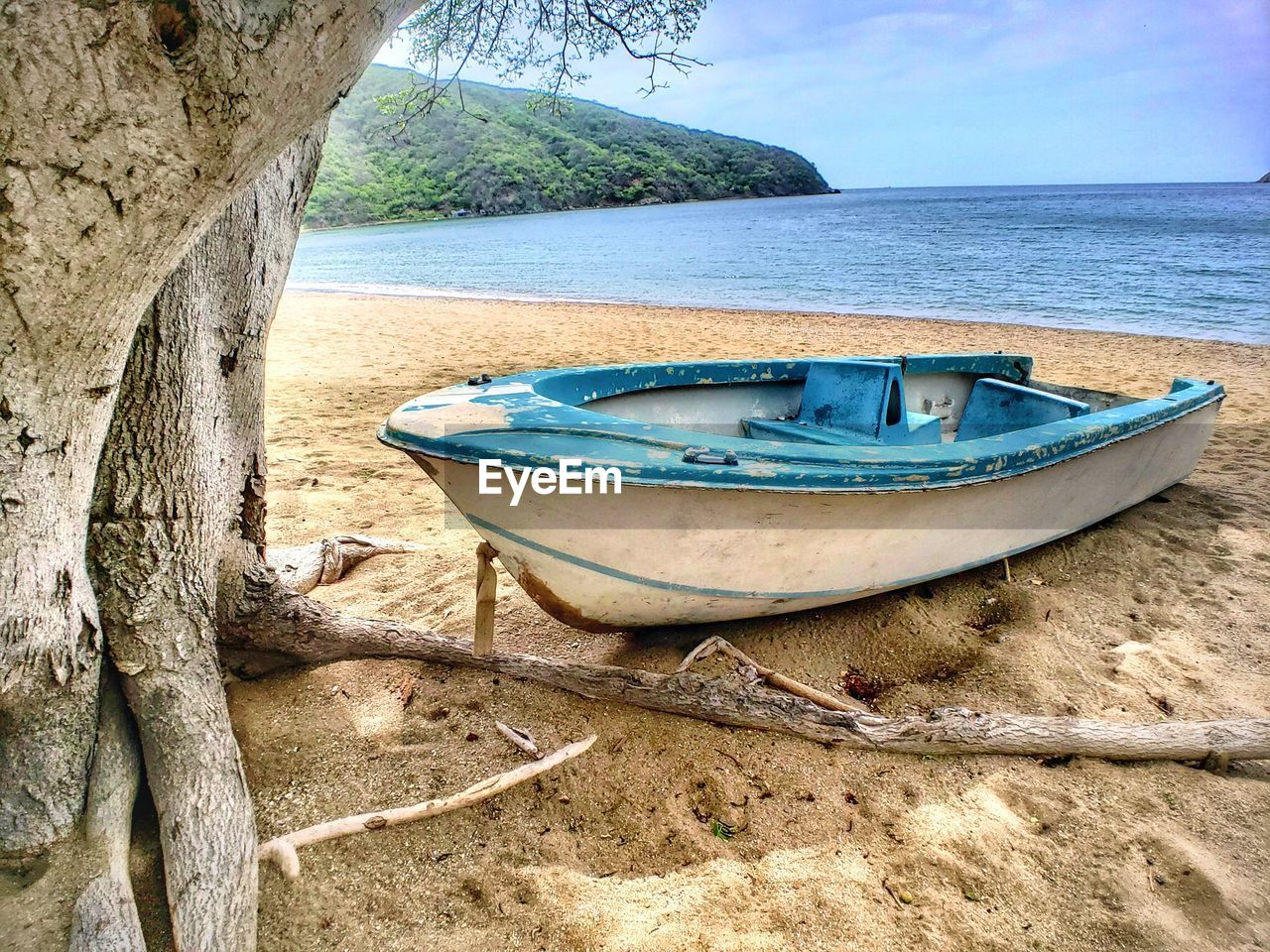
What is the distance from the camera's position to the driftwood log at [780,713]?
7.98 feet

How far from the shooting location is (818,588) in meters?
2.80

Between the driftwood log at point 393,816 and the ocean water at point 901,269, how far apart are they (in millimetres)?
14339

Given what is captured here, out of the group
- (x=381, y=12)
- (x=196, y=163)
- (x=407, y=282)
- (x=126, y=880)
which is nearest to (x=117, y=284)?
(x=196, y=163)

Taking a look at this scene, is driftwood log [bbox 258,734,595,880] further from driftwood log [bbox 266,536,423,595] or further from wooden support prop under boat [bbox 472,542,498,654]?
driftwood log [bbox 266,536,423,595]

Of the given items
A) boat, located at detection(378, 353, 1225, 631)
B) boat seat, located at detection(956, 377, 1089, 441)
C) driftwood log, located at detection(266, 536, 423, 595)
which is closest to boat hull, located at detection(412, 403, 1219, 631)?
boat, located at detection(378, 353, 1225, 631)

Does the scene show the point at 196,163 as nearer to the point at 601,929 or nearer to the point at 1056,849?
the point at 601,929

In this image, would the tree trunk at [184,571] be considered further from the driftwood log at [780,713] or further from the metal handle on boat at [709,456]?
the metal handle on boat at [709,456]

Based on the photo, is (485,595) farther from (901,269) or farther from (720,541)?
(901,269)

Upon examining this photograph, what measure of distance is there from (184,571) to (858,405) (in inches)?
130

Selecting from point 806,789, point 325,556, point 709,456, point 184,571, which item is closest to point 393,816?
point 184,571

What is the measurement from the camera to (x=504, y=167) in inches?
2781

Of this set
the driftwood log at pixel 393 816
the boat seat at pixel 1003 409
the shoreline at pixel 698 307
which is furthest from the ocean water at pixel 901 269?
the driftwood log at pixel 393 816

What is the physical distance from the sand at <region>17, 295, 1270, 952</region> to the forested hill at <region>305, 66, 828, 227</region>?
55172 mm

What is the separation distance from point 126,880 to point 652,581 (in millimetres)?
1626
